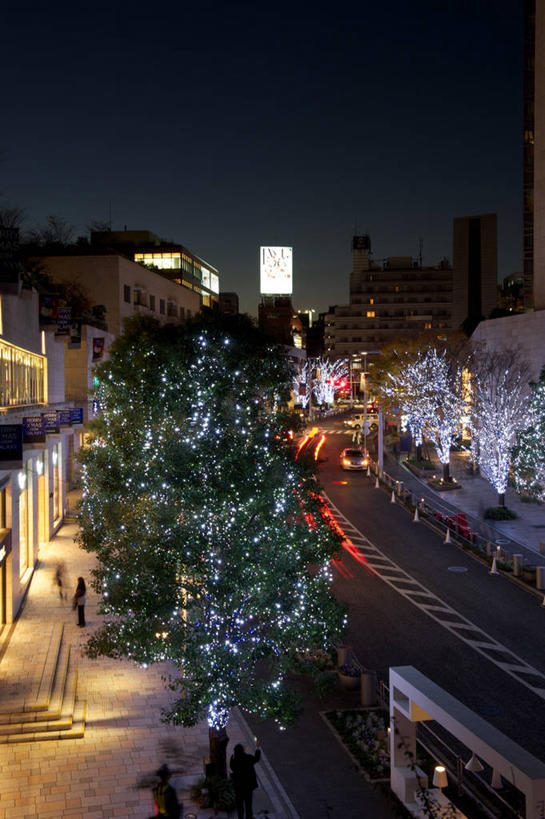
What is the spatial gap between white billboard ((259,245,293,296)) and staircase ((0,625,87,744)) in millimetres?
105809

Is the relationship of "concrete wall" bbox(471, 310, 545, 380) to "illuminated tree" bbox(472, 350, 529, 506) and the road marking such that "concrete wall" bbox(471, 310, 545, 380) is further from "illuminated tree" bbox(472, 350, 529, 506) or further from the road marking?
the road marking

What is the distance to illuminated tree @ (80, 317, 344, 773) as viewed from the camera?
10.4m

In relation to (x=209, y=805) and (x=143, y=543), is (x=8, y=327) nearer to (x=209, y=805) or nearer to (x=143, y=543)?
(x=143, y=543)

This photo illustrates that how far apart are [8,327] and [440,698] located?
597 inches

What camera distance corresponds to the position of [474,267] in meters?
147

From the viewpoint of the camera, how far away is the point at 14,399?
68.6 ft

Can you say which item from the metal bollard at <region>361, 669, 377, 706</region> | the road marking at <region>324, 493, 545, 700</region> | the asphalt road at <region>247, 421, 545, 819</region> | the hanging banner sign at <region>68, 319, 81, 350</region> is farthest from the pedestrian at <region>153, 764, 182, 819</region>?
the hanging banner sign at <region>68, 319, 81, 350</region>

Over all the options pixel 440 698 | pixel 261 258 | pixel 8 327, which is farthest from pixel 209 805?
pixel 261 258

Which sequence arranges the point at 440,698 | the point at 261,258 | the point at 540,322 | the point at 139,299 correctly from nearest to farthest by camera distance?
the point at 440,698, the point at 540,322, the point at 139,299, the point at 261,258

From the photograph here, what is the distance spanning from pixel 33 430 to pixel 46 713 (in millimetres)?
6620

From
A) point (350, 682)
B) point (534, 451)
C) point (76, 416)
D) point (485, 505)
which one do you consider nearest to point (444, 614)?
point (350, 682)

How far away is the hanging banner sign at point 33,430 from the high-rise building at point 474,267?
130471 mm

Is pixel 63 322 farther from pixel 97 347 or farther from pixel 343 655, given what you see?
pixel 343 655

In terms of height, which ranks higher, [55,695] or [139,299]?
[139,299]
